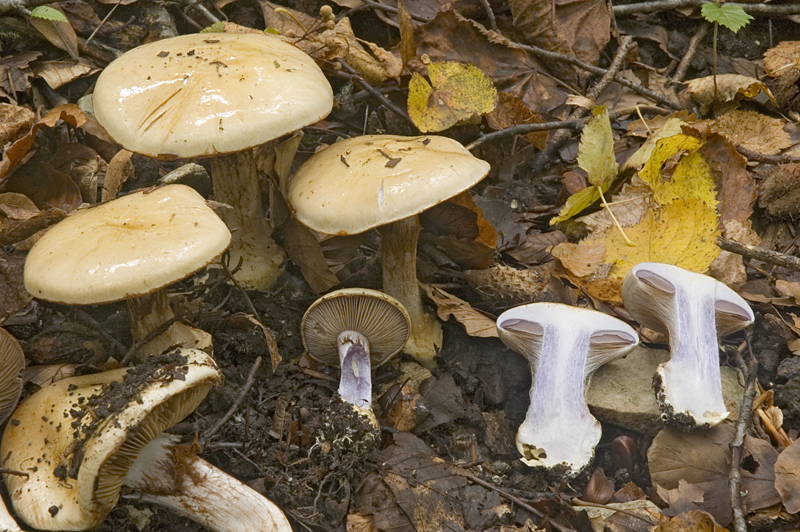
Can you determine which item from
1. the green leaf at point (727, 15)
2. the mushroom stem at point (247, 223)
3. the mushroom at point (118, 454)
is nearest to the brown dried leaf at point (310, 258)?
the mushroom stem at point (247, 223)

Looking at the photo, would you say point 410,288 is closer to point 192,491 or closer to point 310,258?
point 310,258

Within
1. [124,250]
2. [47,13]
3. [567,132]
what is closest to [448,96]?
[567,132]

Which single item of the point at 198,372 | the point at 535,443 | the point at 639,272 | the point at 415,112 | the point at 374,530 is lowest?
the point at 374,530

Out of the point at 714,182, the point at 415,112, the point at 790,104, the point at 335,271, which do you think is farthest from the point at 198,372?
the point at 790,104

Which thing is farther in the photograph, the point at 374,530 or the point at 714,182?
the point at 714,182

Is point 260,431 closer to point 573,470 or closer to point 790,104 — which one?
point 573,470

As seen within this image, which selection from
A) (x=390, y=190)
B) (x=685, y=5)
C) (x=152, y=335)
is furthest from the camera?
(x=685, y=5)

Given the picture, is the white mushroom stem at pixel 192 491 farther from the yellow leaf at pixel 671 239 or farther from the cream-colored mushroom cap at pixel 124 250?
the yellow leaf at pixel 671 239
